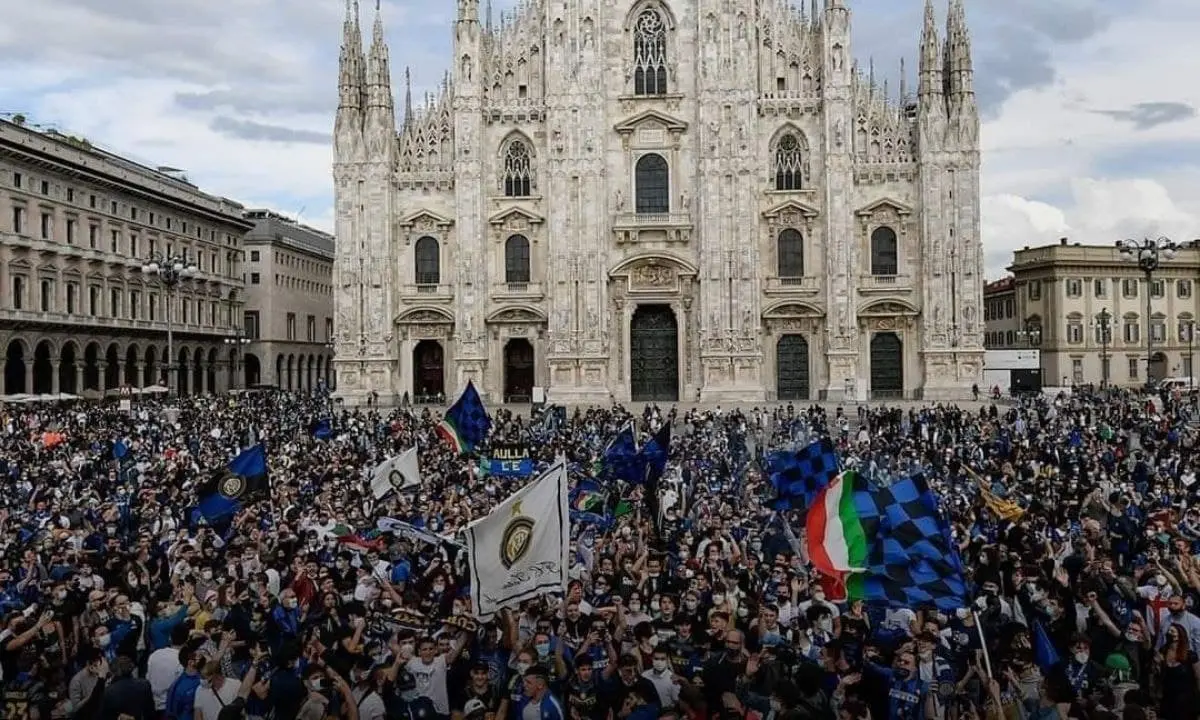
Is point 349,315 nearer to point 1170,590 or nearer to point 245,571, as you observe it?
point 245,571

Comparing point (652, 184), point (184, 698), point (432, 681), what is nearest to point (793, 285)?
point (652, 184)

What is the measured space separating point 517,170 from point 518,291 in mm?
5608

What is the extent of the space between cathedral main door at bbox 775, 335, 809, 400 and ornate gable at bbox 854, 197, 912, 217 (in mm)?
6210

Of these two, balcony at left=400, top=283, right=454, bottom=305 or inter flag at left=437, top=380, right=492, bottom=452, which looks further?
balcony at left=400, top=283, right=454, bottom=305

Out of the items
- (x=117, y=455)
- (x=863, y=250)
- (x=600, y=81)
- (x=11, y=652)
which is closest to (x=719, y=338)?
(x=863, y=250)

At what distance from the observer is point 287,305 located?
8638 cm

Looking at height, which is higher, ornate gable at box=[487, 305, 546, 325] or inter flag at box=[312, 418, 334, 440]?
ornate gable at box=[487, 305, 546, 325]

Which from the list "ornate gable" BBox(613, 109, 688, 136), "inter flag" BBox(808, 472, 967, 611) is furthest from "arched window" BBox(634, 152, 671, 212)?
"inter flag" BBox(808, 472, 967, 611)

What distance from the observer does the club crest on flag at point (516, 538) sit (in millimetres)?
11023

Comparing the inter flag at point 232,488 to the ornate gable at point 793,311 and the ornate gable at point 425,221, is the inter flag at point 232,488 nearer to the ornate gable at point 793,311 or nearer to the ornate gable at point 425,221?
the ornate gable at point 425,221

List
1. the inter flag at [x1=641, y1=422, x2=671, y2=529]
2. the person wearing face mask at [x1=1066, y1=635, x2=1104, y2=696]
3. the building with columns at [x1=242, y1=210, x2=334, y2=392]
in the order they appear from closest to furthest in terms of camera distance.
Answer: the person wearing face mask at [x1=1066, y1=635, x2=1104, y2=696] < the inter flag at [x1=641, y1=422, x2=671, y2=529] < the building with columns at [x1=242, y1=210, x2=334, y2=392]

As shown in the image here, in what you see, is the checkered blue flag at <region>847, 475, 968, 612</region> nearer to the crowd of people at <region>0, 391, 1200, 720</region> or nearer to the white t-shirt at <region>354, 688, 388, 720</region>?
the crowd of people at <region>0, 391, 1200, 720</region>

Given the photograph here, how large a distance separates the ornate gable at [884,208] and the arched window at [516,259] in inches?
596

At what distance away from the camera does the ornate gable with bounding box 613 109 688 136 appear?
5331cm
